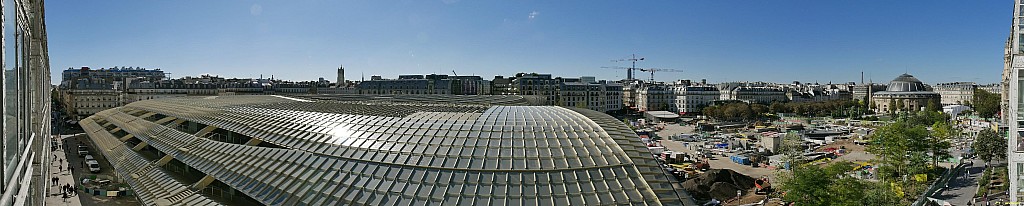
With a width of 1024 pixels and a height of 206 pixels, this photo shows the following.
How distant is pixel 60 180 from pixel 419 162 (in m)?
48.4

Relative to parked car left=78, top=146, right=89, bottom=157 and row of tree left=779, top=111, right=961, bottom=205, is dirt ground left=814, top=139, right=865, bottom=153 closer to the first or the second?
row of tree left=779, top=111, right=961, bottom=205

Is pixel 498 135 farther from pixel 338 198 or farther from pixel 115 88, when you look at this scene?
pixel 115 88

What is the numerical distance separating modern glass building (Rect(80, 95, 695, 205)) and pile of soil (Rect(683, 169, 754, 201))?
73.5 feet

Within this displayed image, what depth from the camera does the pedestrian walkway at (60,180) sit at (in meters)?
47.0

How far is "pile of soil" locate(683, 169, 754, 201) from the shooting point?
178ft

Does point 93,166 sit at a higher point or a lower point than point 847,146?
higher

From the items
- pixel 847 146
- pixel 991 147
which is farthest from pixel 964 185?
pixel 847 146

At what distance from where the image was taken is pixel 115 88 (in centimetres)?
13900

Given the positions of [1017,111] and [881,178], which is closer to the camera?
[1017,111]

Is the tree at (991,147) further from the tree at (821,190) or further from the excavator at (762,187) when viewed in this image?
the tree at (821,190)

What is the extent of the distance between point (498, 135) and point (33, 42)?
60.2ft

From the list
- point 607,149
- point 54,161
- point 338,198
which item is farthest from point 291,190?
point 54,161

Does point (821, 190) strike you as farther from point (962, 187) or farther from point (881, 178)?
point (962, 187)

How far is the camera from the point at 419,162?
27.1m
